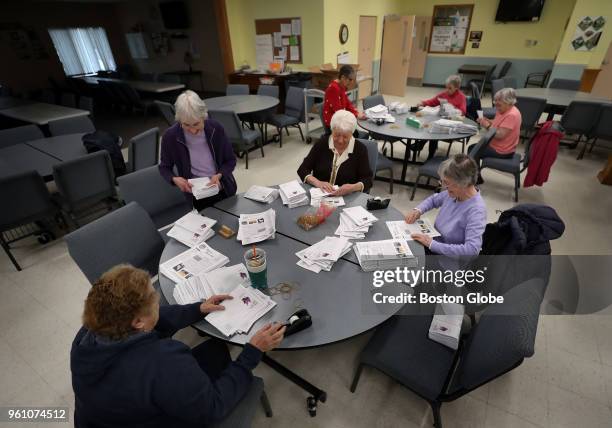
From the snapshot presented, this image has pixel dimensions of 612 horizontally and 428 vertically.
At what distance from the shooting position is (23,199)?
2787mm

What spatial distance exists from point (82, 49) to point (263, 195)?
504 inches

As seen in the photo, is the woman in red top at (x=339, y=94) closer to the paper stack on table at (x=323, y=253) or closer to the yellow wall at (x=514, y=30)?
the paper stack on table at (x=323, y=253)

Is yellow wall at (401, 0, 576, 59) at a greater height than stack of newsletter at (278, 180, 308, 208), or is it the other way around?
yellow wall at (401, 0, 576, 59)

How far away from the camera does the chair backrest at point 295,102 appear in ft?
17.9

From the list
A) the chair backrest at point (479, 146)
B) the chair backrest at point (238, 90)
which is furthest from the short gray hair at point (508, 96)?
the chair backrest at point (238, 90)

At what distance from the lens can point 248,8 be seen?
740cm

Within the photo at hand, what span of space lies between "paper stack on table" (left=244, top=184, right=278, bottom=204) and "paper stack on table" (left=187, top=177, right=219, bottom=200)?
0.27 metres

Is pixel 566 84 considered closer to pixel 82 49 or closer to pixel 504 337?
pixel 504 337

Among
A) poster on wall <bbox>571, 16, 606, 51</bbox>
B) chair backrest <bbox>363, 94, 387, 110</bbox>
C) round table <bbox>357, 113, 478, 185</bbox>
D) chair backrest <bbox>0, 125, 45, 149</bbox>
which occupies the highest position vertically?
poster on wall <bbox>571, 16, 606, 51</bbox>

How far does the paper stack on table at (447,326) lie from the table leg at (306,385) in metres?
0.75

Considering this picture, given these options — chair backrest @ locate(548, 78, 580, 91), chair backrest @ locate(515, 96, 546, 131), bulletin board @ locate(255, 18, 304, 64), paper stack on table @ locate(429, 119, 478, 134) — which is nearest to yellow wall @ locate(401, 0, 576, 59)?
chair backrest @ locate(548, 78, 580, 91)

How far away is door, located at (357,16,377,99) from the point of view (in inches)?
316

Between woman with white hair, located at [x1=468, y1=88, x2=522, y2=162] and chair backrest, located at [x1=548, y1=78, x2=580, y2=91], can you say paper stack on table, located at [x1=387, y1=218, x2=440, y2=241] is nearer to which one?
woman with white hair, located at [x1=468, y1=88, x2=522, y2=162]

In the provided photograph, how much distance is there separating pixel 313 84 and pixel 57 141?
5.12 meters
